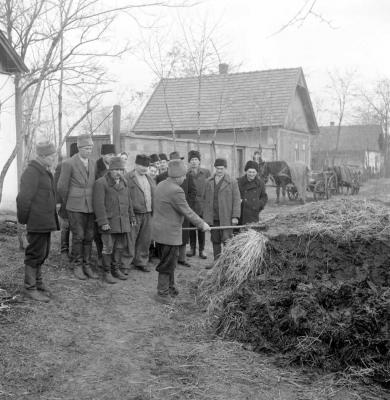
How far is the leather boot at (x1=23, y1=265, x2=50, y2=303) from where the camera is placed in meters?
5.61

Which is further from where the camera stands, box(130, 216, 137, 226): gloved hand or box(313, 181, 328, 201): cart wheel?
A: box(313, 181, 328, 201): cart wheel

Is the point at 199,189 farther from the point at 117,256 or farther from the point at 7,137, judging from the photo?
the point at 7,137

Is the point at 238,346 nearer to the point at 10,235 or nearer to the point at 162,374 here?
the point at 162,374

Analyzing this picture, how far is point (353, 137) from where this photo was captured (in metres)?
57.1

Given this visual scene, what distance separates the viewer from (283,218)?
243 inches

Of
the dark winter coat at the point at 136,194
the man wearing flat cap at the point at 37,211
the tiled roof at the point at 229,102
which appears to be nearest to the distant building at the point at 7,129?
the dark winter coat at the point at 136,194

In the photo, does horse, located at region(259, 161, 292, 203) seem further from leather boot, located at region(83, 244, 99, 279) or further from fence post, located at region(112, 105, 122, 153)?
leather boot, located at region(83, 244, 99, 279)

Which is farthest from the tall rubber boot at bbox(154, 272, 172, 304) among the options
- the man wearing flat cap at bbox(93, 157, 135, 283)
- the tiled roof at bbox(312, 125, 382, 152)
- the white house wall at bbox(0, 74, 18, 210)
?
the tiled roof at bbox(312, 125, 382, 152)

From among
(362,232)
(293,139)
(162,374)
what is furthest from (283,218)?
(293,139)

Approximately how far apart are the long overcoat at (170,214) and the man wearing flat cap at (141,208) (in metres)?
1.28

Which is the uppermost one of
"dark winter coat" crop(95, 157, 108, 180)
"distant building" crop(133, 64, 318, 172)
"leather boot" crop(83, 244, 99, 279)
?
"distant building" crop(133, 64, 318, 172)

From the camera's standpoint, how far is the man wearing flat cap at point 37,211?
5.53 meters

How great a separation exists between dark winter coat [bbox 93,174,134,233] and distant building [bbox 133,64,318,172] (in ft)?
55.2

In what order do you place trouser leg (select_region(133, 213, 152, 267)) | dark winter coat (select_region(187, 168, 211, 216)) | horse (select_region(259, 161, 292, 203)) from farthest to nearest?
horse (select_region(259, 161, 292, 203)) → dark winter coat (select_region(187, 168, 211, 216)) → trouser leg (select_region(133, 213, 152, 267))
